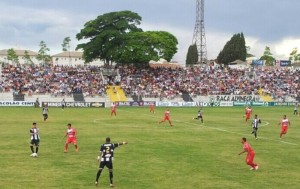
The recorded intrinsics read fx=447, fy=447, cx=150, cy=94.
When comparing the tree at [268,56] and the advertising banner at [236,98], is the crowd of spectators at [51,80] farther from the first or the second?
the tree at [268,56]

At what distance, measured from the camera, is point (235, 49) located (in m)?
156

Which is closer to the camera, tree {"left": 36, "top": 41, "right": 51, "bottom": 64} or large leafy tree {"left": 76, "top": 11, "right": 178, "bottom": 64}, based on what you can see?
large leafy tree {"left": 76, "top": 11, "right": 178, "bottom": 64}

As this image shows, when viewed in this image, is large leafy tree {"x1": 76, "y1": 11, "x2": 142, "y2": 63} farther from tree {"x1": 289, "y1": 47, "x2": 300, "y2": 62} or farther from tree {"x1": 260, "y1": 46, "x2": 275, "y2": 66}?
tree {"x1": 289, "y1": 47, "x2": 300, "y2": 62}

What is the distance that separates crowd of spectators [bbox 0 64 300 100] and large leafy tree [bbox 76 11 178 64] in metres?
3.73

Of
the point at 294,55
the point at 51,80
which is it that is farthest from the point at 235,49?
the point at 51,80

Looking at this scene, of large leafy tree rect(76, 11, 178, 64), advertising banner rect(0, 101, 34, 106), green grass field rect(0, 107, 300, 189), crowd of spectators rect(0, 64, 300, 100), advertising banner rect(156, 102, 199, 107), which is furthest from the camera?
large leafy tree rect(76, 11, 178, 64)

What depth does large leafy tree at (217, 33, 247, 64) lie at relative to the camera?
155250 millimetres

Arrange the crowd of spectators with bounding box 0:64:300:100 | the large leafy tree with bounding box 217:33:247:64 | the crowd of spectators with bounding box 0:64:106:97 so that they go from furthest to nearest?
the large leafy tree with bounding box 217:33:247:64 < the crowd of spectators with bounding box 0:64:300:100 < the crowd of spectators with bounding box 0:64:106:97

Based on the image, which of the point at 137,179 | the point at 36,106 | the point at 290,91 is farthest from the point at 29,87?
the point at 137,179

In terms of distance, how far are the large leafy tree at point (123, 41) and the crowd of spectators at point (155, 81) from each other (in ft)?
12.2

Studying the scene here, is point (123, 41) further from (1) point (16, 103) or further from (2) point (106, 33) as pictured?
(1) point (16, 103)

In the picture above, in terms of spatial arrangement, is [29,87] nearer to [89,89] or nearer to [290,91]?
[89,89]

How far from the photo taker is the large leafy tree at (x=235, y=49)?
155 m

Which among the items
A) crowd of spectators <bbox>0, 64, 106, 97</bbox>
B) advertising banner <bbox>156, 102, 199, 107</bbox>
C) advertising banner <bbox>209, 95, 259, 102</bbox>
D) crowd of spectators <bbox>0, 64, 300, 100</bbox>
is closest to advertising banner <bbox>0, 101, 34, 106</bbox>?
crowd of spectators <bbox>0, 64, 106, 97</bbox>
